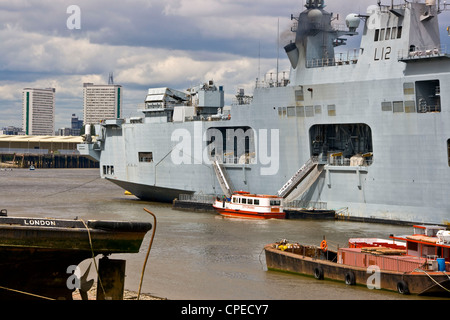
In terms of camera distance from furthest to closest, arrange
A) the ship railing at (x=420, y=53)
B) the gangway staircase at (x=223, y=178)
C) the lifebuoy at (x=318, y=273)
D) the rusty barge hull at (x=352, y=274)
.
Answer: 1. the gangway staircase at (x=223, y=178)
2. the ship railing at (x=420, y=53)
3. the lifebuoy at (x=318, y=273)
4. the rusty barge hull at (x=352, y=274)

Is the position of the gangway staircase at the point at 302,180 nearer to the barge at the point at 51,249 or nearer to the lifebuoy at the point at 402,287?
the lifebuoy at the point at 402,287

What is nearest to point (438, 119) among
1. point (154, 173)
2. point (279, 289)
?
point (279, 289)

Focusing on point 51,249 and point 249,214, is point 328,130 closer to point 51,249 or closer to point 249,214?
point 249,214

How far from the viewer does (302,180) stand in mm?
43250

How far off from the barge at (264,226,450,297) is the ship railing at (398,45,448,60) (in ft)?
44.4

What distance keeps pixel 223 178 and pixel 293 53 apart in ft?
33.4

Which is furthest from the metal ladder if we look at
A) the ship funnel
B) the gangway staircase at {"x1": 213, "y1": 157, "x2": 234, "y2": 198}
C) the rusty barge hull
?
the rusty barge hull

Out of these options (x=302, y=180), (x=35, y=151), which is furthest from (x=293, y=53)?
(x=35, y=151)

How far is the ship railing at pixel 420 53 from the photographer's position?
3666 cm

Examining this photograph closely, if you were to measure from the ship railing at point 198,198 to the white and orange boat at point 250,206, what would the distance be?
2.51 m

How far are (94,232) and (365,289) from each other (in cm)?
1112

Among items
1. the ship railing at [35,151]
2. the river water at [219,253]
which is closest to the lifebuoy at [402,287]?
the river water at [219,253]

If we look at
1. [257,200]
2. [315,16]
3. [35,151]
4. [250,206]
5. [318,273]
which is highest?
[35,151]

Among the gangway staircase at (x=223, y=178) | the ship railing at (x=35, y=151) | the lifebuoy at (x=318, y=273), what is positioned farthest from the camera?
the ship railing at (x=35, y=151)
